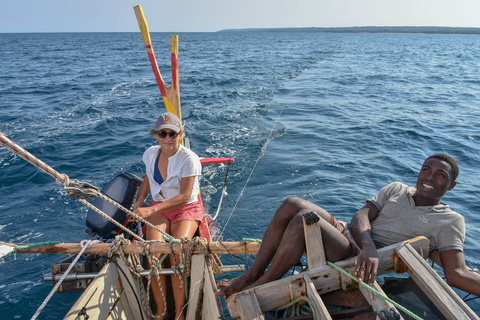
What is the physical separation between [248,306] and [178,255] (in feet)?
4.39

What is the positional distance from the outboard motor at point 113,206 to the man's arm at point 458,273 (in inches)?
132

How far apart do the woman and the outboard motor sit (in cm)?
47

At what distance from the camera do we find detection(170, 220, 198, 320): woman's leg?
136 inches

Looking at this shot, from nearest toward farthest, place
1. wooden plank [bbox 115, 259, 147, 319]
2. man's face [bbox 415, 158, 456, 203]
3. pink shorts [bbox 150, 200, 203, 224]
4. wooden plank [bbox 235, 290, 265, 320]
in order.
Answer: wooden plank [bbox 235, 290, 265, 320], man's face [bbox 415, 158, 456, 203], wooden plank [bbox 115, 259, 147, 319], pink shorts [bbox 150, 200, 203, 224]

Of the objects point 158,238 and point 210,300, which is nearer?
point 210,300

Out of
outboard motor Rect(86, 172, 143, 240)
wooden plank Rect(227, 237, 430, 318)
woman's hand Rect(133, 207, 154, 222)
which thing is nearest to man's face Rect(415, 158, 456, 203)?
wooden plank Rect(227, 237, 430, 318)

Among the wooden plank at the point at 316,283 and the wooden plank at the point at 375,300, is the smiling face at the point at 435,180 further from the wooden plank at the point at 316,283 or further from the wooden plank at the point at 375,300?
the wooden plank at the point at 375,300

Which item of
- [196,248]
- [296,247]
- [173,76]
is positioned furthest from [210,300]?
[173,76]

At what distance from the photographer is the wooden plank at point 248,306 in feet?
7.70

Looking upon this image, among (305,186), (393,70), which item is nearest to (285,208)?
(305,186)

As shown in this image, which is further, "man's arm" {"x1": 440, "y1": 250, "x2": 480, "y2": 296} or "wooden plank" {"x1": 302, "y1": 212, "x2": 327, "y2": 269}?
"wooden plank" {"x1": 302, "y1": 212, "x2": 327, "y2": 269}

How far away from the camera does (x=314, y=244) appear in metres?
2.57

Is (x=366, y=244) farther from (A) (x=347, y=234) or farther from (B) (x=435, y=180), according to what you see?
(B) (x=435, y=180)

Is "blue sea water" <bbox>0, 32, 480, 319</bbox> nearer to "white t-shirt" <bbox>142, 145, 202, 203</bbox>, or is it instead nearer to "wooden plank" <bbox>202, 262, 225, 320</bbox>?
"white t-shirt" <bbox>142, 145, 202, 203</bbox>
